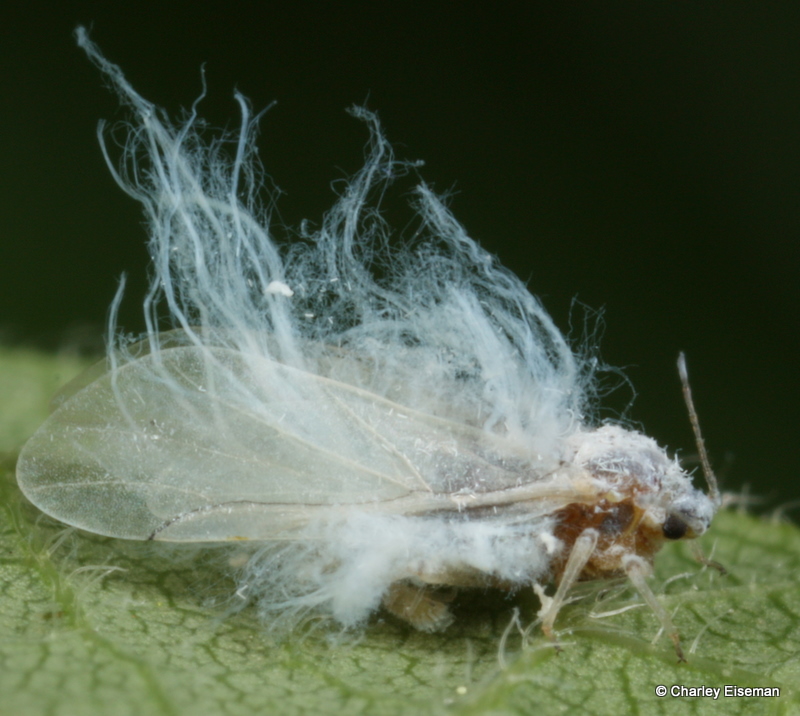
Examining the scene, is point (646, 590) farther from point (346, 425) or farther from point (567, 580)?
point (346, 425)

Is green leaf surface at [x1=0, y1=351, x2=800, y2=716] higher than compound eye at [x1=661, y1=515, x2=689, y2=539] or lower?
lower

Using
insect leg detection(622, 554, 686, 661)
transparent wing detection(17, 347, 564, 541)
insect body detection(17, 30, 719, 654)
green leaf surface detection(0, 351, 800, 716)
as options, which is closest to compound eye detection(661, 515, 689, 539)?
insect body detection(17, 30, 719, 654)

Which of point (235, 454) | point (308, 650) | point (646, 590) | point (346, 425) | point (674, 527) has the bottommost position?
point (308, 650)

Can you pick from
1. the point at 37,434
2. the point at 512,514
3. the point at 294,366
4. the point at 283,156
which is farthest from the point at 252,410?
the point at 283,156

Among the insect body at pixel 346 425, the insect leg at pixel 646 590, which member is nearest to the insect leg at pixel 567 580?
the insect body at pixel 346 425

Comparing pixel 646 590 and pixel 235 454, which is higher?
pixel 235 454

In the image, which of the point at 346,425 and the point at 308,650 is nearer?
the point at 308,650

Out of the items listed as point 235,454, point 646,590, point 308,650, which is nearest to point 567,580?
point 646,590

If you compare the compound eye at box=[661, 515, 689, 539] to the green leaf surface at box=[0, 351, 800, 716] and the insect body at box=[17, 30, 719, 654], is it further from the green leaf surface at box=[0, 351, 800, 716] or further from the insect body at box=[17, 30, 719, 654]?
the green leaf surface at box=[0, 351, 800, 716]
